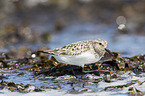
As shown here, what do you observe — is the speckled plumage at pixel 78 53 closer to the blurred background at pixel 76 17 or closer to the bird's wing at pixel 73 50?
the bird's wing at pixel 73 50

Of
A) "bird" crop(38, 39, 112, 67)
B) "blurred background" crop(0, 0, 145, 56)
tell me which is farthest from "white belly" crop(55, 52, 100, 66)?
"blurred background" crop(0, 0, 145, 56)

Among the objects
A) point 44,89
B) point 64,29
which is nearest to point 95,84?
point 44,89

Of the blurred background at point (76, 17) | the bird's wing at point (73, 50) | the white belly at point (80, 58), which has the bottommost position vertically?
the white belly at point (80, 58)

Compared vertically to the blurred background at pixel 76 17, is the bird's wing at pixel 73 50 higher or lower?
lower

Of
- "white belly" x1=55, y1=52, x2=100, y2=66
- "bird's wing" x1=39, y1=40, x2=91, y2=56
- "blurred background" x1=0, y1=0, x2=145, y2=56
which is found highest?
"blurred background" x1=0, y1=0, x2=145, y2=56

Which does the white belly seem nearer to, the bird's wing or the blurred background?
the bird's wing

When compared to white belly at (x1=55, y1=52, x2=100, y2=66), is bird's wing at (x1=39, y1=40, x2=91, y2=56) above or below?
above

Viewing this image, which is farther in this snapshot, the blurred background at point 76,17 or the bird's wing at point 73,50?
the blurred background at point 76,17

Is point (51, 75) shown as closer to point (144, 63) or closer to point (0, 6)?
point (144, 63)

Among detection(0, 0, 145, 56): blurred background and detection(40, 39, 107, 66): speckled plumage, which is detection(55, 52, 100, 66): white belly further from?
detection(0, 0, 145, 56): blurred background

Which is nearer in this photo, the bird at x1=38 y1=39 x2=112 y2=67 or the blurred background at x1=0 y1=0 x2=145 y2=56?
the bird at x1=38 y1=39 x2=112 y2=67

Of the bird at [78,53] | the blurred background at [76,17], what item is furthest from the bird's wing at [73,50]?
the blurred background at [76,17]
